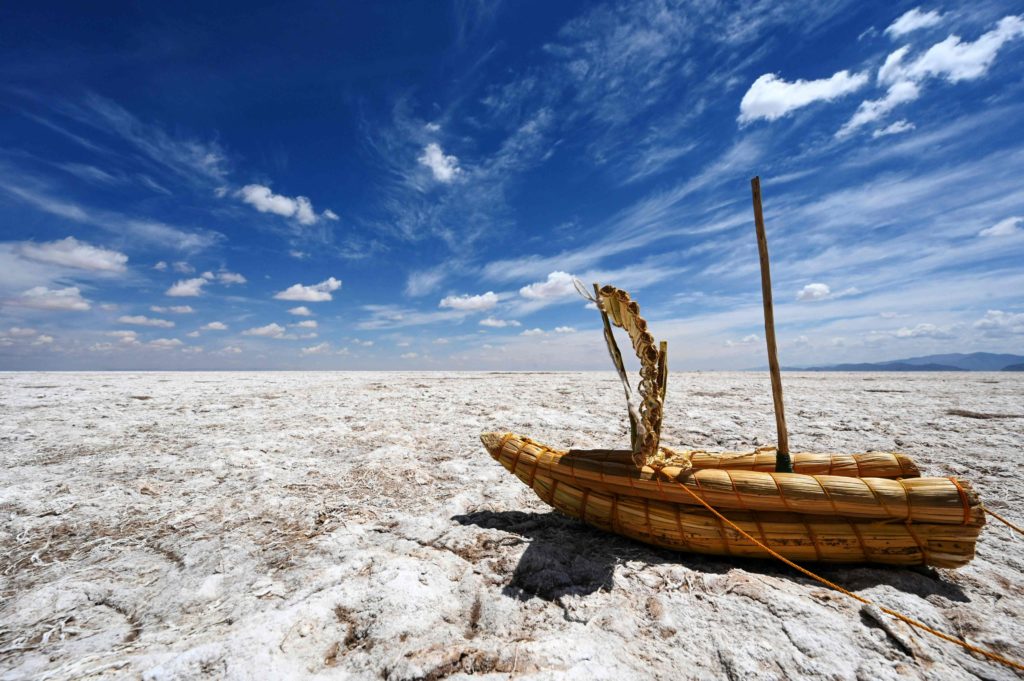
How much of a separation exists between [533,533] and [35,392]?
16.0 metres

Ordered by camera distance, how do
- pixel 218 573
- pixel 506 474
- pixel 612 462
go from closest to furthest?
pixel 218 573 → pixel 612 462 → pixel 506 474

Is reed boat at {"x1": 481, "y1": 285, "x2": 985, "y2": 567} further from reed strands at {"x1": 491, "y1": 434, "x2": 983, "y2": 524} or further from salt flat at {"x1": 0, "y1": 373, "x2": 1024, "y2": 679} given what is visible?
salt flat at {"x1": 0, "y1": 373, "x2": 1024, "y2": 679}

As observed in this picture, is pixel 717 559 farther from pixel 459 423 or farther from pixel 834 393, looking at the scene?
pixel 834 393

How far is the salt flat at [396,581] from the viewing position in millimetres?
2318

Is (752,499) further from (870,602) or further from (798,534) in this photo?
(870,602)

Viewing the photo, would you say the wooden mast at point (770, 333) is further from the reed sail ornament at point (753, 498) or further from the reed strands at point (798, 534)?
the reed strands at point (798, 534)

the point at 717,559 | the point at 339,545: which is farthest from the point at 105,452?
the point at 717,559

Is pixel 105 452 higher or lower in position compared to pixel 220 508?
higher

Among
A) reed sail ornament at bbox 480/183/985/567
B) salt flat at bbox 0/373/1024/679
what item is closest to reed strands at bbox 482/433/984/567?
reed sail ornament at bbox 480/183/985/567

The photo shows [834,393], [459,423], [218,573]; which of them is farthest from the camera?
[834,393]

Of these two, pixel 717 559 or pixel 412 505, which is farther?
pixel 412 505

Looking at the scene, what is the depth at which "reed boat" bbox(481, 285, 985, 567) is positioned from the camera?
3016 millimetres

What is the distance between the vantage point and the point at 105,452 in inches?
244

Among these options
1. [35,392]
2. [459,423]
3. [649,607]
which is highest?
[35,392]
